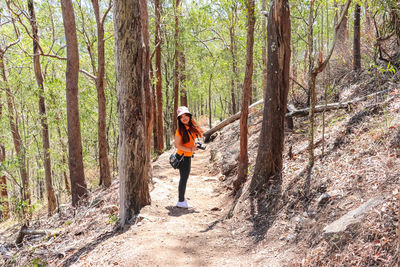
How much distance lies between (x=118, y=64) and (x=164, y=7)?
12.2 meters

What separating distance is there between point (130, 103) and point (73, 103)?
14.7 ft

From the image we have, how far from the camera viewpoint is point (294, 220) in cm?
399

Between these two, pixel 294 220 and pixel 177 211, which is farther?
A: pixel 177 211

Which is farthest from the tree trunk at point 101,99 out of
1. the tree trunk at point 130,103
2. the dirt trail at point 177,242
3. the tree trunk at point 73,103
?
the tree trunk at point 130,103

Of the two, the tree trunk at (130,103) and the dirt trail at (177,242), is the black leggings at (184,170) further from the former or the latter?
the tree trunk at (130,103)

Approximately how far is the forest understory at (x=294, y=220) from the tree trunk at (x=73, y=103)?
79.2 inches

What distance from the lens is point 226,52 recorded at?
17.8 meters

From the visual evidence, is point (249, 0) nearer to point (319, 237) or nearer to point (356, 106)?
point (356, 106)

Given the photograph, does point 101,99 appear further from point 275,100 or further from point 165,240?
point 165,240

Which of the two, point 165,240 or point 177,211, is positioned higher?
point 165,240

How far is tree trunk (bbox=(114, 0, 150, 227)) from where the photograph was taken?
16.3 ft

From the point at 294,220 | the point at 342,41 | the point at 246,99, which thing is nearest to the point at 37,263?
the point at 294,220

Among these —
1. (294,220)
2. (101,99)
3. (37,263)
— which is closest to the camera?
(294,220)

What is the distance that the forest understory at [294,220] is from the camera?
2.87 m
